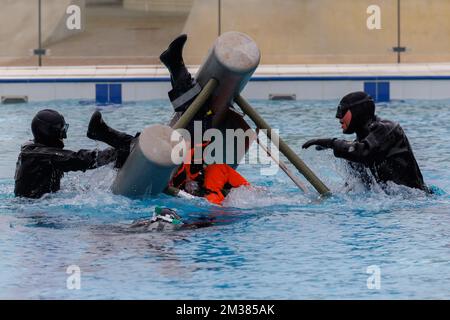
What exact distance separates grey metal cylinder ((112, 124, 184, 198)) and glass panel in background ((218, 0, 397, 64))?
8.41 m

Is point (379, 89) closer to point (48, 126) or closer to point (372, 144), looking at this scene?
point (372, 144)

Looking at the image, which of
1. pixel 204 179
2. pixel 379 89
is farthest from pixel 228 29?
pixel 204 179

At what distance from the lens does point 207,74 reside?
8.39 meters

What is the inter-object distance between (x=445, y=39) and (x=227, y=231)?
964 centimetres

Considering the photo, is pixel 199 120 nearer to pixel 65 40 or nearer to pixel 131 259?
pixel 131 259

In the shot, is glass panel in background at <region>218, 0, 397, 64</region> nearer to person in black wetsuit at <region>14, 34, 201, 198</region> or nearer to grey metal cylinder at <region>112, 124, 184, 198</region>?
person in black wetsuit at <region>14, 34, 201, 198</region>

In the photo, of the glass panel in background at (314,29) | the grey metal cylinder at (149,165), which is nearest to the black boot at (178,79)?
the grey metal cylinder at (149,165)

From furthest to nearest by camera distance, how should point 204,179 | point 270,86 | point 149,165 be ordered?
point 270,86 < point 204,179 < point 149,165

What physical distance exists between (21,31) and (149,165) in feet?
29.5

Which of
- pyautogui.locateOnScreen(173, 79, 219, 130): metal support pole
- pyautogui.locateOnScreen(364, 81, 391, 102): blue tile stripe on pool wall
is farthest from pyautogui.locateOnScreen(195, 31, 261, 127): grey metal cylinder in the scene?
pyautogui.locateOnScreen(364, 81, 391, 102): blue tile stripe on pool wall

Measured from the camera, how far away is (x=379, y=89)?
1538 cm

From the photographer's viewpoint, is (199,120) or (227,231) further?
(199,120)
